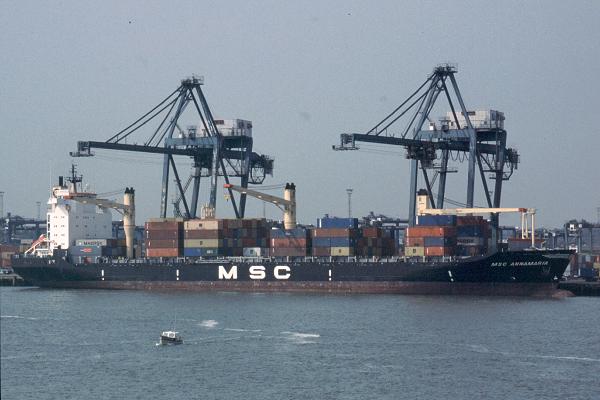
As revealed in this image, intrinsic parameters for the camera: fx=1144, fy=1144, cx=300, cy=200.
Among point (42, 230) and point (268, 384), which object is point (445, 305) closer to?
point (268, 384)

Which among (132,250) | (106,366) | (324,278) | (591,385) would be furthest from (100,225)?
(591,385)

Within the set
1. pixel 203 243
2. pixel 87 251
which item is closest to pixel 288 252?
pixel 203 243

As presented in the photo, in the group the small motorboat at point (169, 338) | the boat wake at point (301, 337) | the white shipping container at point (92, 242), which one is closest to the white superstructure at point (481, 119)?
the white shipping container at point (92, 242)

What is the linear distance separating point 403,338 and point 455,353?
5280 mm

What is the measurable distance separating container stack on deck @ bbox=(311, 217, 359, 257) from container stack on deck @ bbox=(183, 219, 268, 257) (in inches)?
211

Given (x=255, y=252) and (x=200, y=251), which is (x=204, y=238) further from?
(x=255, y=252)

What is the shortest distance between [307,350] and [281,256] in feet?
116

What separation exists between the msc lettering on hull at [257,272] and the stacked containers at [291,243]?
44.1 inches

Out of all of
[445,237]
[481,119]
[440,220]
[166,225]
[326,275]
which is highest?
[481,119]

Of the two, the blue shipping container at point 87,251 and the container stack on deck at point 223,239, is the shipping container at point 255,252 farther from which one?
the blue shipping container at point 87,251

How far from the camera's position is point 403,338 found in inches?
2132

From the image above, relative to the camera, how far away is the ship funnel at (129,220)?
94625 mm

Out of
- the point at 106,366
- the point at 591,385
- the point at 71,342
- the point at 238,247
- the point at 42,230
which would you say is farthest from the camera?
the point at 42,230

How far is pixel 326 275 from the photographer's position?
3273 inches
